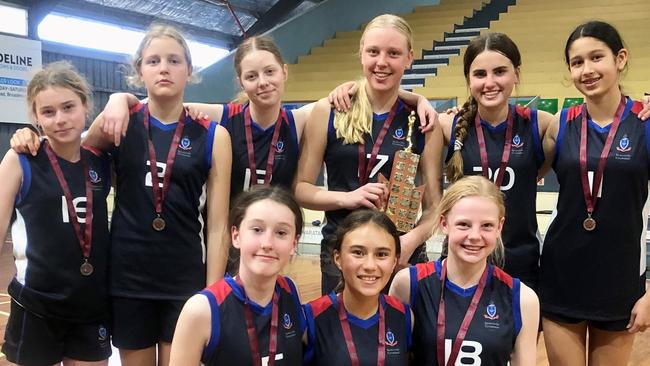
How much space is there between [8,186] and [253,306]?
83cm

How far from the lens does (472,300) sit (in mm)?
1851

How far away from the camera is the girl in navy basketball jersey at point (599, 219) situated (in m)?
1.94

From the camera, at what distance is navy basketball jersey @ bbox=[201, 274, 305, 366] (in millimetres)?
1668

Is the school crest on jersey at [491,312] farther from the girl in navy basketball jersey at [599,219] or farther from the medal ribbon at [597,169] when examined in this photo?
the medal ribbon at [597,169]

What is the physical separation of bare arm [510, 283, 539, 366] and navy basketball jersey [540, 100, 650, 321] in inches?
7.8

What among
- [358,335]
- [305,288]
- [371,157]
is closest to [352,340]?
[358,335]

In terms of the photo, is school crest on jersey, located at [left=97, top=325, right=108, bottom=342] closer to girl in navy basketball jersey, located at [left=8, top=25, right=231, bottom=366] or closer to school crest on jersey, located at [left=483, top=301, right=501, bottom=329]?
girl in navy basketball jersey, located at [left=8, top=25, right=231, bottom=366]

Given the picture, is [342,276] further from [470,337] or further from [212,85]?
[212,85]

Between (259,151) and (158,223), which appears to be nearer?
(158,223)

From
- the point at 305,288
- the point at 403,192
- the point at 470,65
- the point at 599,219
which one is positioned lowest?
the point at 305,288

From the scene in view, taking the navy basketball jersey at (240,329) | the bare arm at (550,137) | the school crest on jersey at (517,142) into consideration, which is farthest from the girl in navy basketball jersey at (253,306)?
the bare arm at (550,137)

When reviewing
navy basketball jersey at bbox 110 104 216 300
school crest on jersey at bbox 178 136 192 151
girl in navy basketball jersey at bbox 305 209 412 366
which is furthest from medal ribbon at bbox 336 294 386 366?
school crest on jersey at bbox 178 136 192 151

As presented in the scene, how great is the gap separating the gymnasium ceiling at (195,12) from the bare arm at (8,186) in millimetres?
8256

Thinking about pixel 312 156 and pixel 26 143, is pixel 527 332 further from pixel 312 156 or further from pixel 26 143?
pixel 26 143
